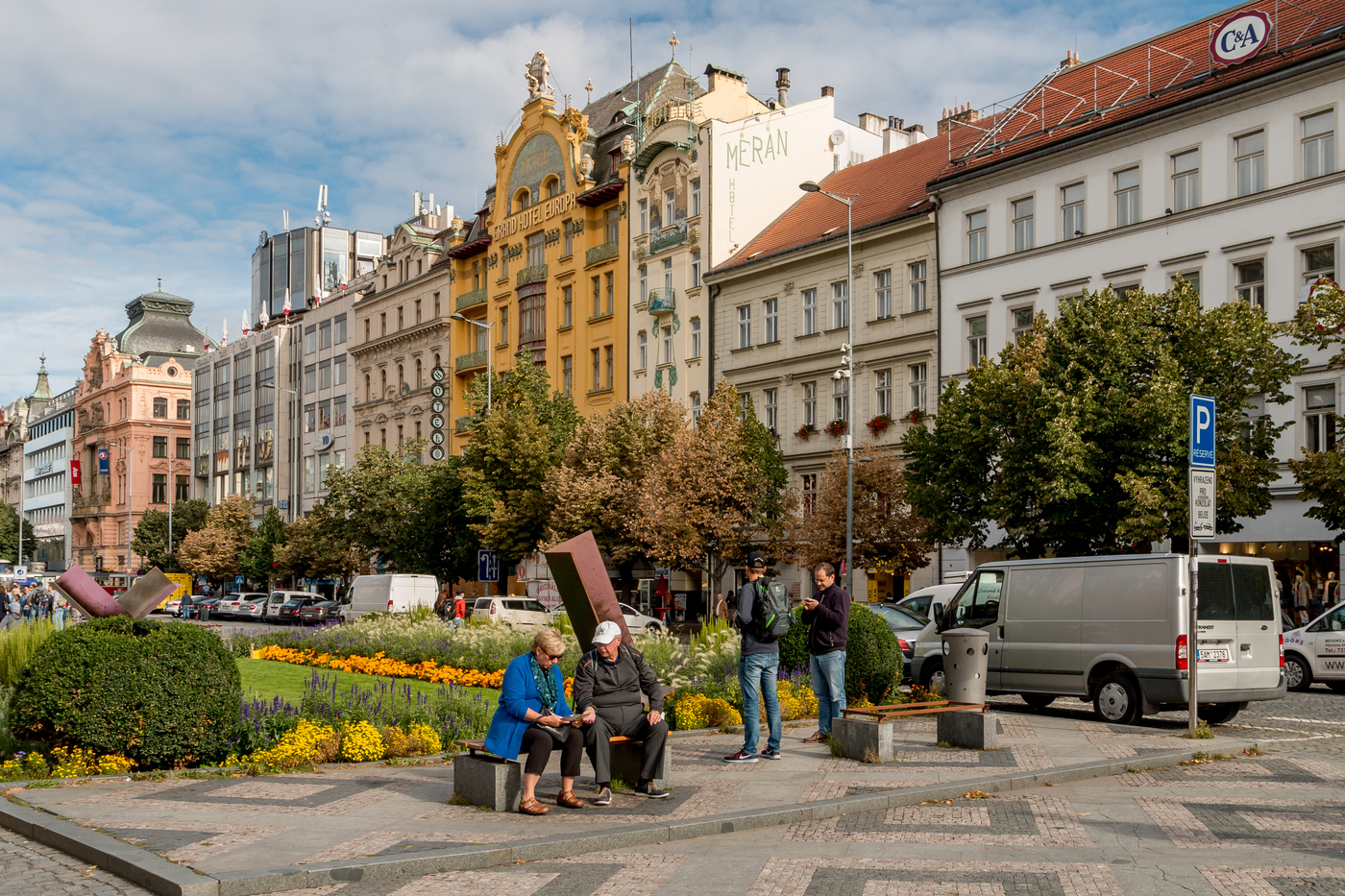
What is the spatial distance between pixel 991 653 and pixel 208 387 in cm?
9496

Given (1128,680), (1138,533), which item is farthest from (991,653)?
(1138,533)

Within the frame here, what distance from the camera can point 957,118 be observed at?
4834cm

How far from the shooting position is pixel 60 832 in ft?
29.6

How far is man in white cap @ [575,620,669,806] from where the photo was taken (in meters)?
10.5

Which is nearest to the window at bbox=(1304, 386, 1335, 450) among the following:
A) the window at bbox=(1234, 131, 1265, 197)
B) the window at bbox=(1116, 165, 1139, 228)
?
the window at bbox=(1234, 131, 1265, 197)

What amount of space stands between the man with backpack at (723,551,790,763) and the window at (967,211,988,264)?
2853 centimetres

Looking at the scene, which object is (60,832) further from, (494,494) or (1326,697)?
(494,494)

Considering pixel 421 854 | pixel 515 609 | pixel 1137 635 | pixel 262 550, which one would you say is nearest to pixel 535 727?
pixel 421 854

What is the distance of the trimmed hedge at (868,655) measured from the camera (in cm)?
1653

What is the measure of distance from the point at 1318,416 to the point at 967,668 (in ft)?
66.7

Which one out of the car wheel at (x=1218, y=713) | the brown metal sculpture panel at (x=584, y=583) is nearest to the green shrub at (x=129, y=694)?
the brown metal sculpture panel at (x=584, y=583)

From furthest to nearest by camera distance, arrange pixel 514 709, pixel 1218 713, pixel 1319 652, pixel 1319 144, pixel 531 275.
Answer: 1. pixel 531 275
2. pixel 1319 144
3. pixel 1319 652
4. pixel 1218 713
5. pixel 514 709

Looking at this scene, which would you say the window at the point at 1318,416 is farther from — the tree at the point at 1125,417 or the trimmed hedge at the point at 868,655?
the trimmed hedge at the point at 868,655

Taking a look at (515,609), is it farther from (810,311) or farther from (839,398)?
(810,311)
